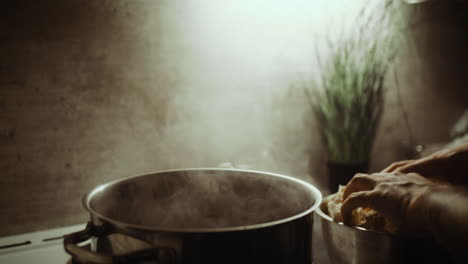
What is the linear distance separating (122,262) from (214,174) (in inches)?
14.8

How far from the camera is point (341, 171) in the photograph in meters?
1.40

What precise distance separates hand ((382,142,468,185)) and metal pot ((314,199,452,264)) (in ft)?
0.73

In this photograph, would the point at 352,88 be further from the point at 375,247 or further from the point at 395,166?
the point at 375,247

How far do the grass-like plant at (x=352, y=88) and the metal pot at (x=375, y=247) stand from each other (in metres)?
0.66

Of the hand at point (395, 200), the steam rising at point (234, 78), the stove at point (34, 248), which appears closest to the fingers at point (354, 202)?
the hand at point (395, 200)

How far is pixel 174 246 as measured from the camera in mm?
528

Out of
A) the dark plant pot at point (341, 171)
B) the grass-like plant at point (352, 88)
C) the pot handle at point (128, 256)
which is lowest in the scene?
the dark plant pot at point (341, 171)

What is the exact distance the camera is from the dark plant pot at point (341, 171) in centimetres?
139

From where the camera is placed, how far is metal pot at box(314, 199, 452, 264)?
2.24 ft

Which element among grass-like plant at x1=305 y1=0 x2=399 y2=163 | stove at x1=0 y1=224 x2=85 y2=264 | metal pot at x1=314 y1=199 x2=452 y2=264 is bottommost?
stove at x1=0 y1=224 x2=85 y2=264

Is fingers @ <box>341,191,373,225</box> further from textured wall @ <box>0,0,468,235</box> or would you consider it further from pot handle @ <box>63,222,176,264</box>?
textured wall @ <box>0,0,468,235</box>

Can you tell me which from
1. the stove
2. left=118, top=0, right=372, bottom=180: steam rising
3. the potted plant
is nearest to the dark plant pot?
the potted plant

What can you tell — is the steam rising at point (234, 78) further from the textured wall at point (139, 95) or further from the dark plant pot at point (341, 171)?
the dark plant pot at point (341, 171)

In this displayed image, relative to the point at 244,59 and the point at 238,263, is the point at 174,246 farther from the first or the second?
the point at 244,59
